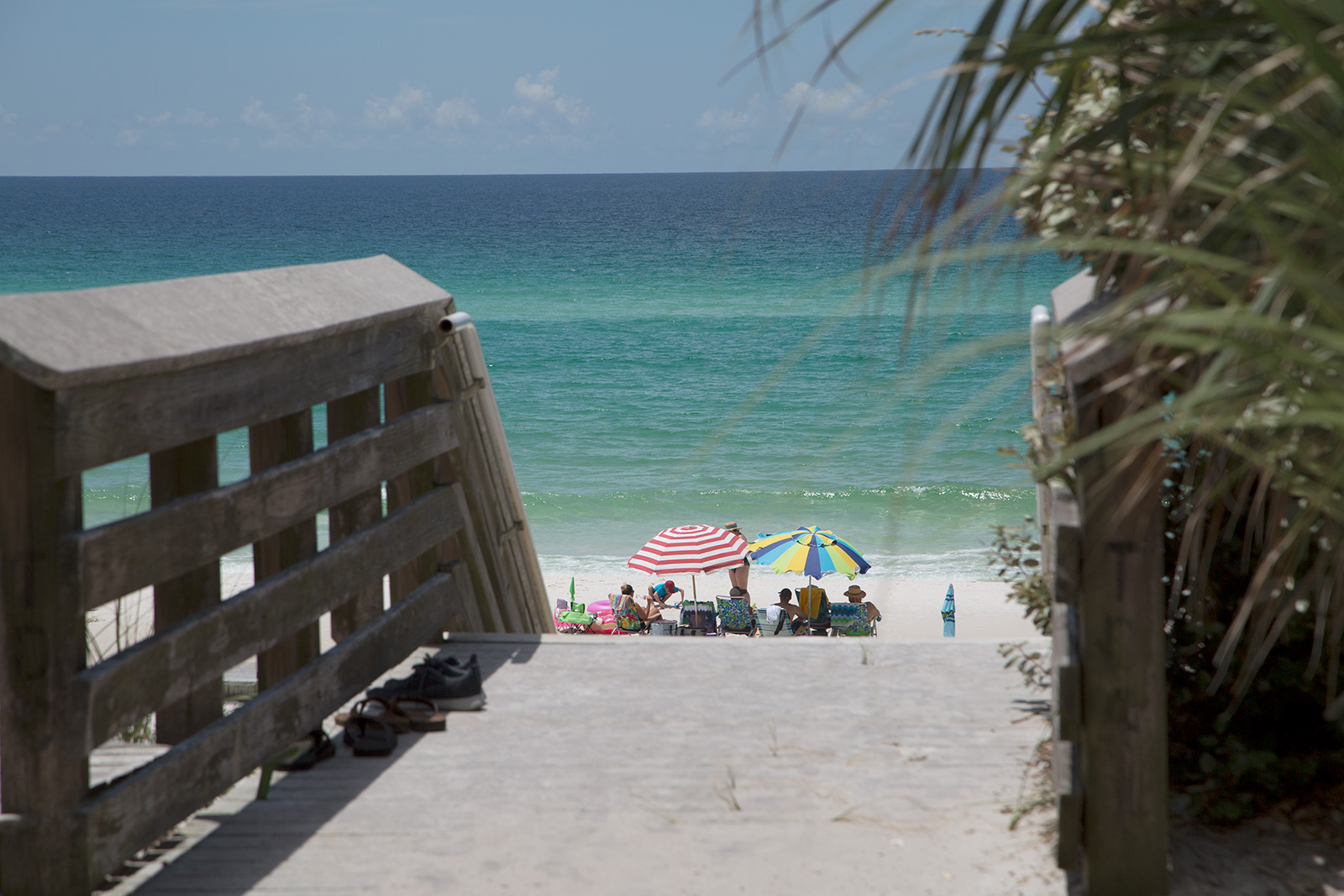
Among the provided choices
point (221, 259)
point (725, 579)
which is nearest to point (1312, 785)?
point (725, 579)

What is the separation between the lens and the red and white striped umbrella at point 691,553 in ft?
41.2

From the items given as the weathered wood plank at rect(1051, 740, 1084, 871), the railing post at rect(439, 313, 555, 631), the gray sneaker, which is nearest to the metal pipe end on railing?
the railing post at rect(439, 313, 555, 631)

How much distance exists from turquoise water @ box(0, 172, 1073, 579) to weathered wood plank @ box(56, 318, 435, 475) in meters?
0.24

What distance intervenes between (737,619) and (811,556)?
1.26 m

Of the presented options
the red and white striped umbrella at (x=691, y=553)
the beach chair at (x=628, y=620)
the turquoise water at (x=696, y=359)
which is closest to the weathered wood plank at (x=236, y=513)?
the turquoise water at (x=696, y=359)

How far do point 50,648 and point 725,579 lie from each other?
50.0 ft

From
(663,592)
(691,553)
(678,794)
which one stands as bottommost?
(663,592)

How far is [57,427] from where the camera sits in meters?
2.32

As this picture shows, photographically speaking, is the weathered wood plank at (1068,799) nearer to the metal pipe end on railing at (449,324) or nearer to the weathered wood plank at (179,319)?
the weathered wood plank at (179,319)

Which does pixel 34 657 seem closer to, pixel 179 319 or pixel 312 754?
pixel 179 319

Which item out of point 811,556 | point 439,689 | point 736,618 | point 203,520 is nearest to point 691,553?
point 736,618

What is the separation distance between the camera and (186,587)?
2.93m

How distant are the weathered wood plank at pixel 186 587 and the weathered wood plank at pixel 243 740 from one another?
95 millimetres

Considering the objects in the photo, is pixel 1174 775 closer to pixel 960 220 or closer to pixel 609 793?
pixel 609 793
